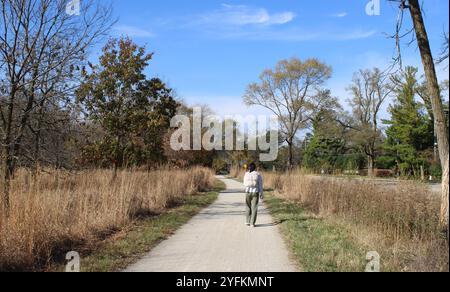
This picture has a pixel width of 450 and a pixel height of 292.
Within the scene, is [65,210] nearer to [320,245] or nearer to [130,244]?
[130,244]

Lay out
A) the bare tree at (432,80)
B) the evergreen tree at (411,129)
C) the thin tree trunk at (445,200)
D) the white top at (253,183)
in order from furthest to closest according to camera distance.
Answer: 1. the evergreen tree at (411,129)
2. the white top at (253,183)
3. the bare tree at (432,80)
4. the thin tree trunk at (445,200)

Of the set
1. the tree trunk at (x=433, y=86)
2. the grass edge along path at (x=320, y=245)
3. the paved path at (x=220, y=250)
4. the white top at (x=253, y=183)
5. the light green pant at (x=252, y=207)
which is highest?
the tree trunk at (x=433, y=86)

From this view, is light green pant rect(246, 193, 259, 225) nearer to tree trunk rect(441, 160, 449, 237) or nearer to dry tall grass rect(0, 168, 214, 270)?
dry tall grass rect(0, 168, 214, 270)

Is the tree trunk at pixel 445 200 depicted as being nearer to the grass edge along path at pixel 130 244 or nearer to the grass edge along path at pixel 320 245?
the grass edge along path at pixel 320 245

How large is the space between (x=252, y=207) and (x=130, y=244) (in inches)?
176

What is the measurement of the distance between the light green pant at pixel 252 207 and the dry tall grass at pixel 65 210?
3.48 m

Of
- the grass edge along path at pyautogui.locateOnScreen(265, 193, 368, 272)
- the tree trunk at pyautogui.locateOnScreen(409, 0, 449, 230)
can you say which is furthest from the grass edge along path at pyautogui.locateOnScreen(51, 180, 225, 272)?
the tree trunk at pyautogui.locateOnScreen(409, 0, 449, 230)

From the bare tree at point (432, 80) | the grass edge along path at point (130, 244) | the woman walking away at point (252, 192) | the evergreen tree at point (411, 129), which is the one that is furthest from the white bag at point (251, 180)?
the evergreen tree at point (411, 129)

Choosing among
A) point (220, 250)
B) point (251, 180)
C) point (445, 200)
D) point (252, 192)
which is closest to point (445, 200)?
point (445, 200)

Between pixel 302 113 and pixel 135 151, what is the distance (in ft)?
110

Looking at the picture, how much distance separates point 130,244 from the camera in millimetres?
8648

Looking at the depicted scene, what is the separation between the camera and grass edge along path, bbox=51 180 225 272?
6910mm

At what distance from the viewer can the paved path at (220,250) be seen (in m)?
6.84

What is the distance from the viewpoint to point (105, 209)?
422 inches
